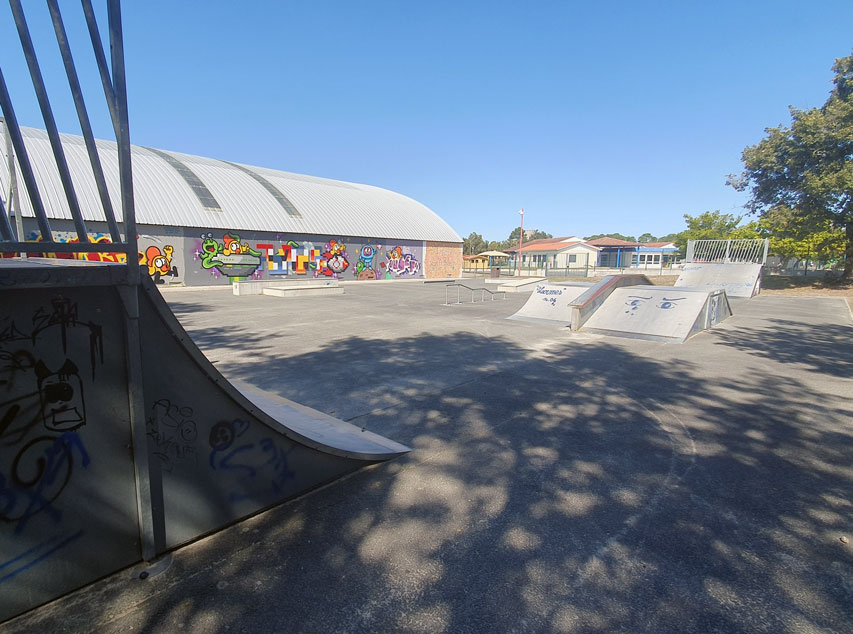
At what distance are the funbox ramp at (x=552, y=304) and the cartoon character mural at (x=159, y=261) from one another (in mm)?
20411

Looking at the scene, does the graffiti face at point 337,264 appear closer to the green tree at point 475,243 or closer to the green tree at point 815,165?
the green tree at point 815,165

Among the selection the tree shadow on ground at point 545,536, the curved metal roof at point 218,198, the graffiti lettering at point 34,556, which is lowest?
the tree shadow on ground at point 545,536

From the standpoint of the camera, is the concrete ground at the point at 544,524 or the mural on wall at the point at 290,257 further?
the mural on wall at the point at 290,257

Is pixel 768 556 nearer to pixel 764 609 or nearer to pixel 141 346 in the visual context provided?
pixel 764 609

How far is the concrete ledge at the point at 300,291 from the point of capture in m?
20.5

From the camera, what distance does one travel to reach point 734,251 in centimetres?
3134

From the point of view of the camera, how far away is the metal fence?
29312mm

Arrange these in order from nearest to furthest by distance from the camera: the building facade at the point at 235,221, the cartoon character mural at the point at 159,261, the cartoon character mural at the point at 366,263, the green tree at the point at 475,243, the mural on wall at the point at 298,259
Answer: the building facade at the point at 235,221, the cartoon character mural at the point at 159,261, the mural on wall at the point at 298,259, the cartoon character mural at the point at 366,263, the green tree at the point at 475,243

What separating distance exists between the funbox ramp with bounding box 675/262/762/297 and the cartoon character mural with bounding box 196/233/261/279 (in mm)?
25869

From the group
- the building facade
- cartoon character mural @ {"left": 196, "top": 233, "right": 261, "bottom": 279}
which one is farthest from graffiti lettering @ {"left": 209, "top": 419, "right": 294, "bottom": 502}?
cartoon character mural @ {"left": 196, "top": 233, "right": 261, "bottom": 279}

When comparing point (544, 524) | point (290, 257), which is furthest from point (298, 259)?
point (544, 524)

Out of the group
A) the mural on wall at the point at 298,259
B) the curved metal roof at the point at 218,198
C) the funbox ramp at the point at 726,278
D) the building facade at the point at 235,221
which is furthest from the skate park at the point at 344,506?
the mural on wall at the point at 298,259

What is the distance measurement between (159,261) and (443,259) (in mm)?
24609

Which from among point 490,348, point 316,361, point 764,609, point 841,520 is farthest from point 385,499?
point 490,348
